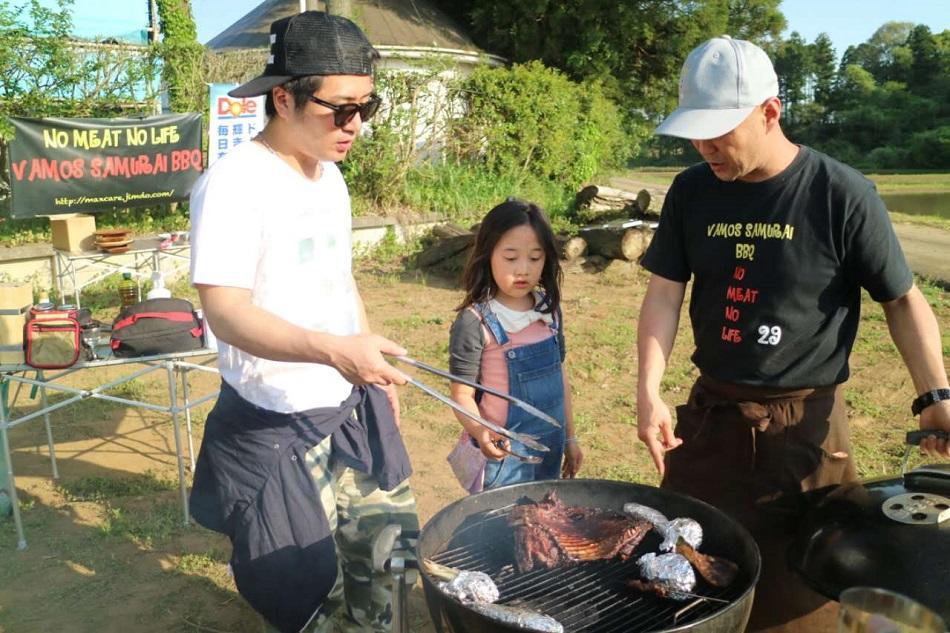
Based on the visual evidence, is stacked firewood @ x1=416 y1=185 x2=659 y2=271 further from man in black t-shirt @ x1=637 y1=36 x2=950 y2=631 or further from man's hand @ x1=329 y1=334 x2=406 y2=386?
man's hand @ x1=329 y1=334 x2=406 y2=386

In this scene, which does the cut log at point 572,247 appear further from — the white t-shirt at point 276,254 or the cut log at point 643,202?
the white t-shirt at point 276,254

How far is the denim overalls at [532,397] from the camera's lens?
2.87 meters

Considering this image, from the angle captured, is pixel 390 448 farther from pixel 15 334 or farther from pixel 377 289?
pixel 377 289

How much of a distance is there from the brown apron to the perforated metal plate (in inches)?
12.5

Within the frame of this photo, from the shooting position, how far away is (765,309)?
7.49ft

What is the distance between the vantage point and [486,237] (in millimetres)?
2947

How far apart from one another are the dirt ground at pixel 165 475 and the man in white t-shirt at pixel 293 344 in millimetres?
1210

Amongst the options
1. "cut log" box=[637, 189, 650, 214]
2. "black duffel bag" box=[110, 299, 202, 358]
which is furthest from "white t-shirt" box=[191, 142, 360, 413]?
"cut log" box=[637, 189, 650, 214]

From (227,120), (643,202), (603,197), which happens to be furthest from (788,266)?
(603,197)

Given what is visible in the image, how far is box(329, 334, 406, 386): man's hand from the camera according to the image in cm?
184

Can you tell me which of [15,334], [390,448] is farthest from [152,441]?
[390,448]

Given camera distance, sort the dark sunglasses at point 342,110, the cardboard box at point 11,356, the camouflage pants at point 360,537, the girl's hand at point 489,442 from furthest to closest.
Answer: the cardboard box at point 11,356 → the girl's hand at point 489,442 → the camouflage pants at point 360,537 → the dark sunglasses at point 342,110

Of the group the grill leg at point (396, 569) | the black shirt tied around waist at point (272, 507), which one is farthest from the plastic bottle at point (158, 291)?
the grill leg at point (396, 569)

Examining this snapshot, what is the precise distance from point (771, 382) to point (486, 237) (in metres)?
1.15
